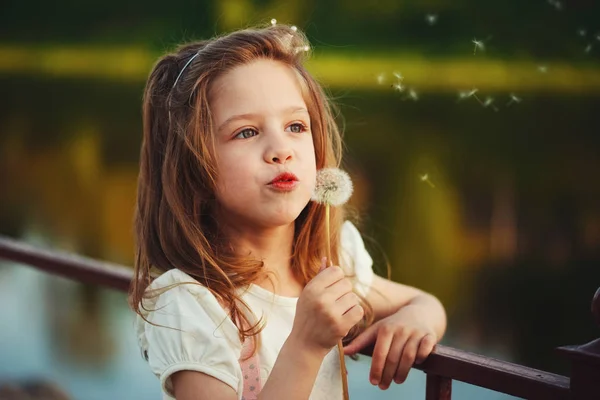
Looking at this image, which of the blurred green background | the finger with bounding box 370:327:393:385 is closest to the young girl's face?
the finger with bounding box 370:327:393:385

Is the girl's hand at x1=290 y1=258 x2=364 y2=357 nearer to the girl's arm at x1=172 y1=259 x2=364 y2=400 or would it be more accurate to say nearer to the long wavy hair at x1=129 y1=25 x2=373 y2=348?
the girl's arm at x1=172 y1=259 x2=364 y2=400

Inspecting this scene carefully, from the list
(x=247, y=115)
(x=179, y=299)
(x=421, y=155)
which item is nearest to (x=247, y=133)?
(x=247, y=115)

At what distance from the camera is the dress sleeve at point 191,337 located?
3.84ft

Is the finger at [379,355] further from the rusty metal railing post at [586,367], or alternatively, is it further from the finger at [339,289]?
the rusty metal railing post at [586,367]

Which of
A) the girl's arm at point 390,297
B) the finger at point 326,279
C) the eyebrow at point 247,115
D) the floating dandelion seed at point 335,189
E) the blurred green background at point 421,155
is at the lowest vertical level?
the blurred green background at point 421,155

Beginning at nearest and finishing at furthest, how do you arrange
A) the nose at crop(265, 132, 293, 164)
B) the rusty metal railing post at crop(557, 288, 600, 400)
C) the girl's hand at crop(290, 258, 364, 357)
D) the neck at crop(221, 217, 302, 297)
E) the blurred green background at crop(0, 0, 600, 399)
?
the rusty metal railing post at crop(557, 288, 600, 400)
the girl's hand at crop(290, 258, 364, 357)
the nose at crop(265, 132, 293, 164)
the neck at crop(221, 217, 302, 297)
the blurred green background at crop(0, 0, 600, 399)

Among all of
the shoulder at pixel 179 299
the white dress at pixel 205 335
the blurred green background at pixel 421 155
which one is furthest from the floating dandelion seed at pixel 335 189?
the blurred green background at pixel 421 155

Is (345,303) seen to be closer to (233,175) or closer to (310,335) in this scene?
(310,335)

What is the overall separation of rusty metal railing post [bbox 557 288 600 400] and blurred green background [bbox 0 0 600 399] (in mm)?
7809

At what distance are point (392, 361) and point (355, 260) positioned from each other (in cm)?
31

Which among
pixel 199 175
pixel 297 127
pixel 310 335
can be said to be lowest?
pixel 310 335

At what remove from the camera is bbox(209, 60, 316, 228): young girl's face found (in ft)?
4.07

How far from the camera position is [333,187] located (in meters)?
1.27

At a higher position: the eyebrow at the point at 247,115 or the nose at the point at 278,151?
the eyebrow at the point at 247,115
